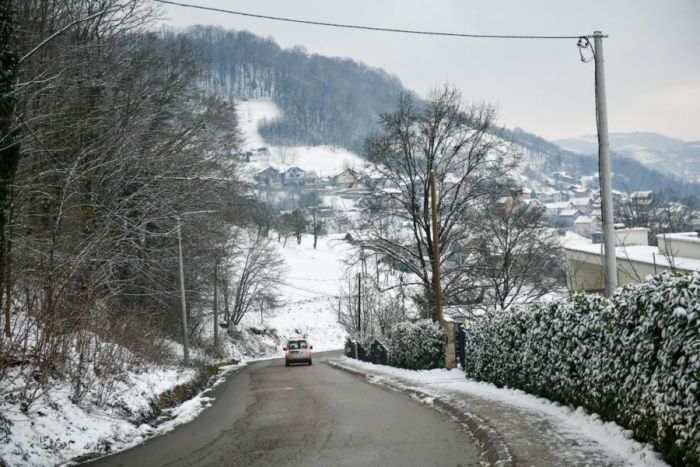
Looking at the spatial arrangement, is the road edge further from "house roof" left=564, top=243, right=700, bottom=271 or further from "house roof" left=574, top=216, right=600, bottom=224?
"house roof" left=574, top=216, right=600, bottom=224

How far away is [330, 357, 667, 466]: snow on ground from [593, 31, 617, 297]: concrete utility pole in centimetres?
287

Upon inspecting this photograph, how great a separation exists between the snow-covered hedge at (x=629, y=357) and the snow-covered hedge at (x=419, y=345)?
7.87m

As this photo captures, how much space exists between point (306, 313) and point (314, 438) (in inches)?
2652

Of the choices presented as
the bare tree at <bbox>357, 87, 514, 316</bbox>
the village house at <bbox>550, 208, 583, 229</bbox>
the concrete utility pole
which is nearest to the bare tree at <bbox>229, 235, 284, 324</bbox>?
the bare tree at <bbox>357, 87, 514, 316</bbox>

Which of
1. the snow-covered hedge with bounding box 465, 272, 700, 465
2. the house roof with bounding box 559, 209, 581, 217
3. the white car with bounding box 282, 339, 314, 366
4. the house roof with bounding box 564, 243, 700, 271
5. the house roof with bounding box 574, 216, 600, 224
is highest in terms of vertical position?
the house roof with bounding box 559, 209, 581, 217

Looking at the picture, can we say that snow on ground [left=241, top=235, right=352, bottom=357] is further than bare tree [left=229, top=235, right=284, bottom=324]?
Yes

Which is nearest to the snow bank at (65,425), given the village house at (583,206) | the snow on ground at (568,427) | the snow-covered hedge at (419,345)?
the snow on ground at (568,427)

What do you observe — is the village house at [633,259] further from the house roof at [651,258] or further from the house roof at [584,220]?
the house roof at [584,220]

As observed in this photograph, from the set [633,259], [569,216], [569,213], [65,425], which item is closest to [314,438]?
[65,425]

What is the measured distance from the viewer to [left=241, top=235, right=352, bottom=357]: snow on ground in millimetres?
67562

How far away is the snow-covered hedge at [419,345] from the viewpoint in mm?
21250

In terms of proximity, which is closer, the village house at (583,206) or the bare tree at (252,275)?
the bare tree at (252,275)

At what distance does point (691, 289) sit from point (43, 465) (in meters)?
8.16

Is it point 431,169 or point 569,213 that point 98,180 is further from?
point 569,213
